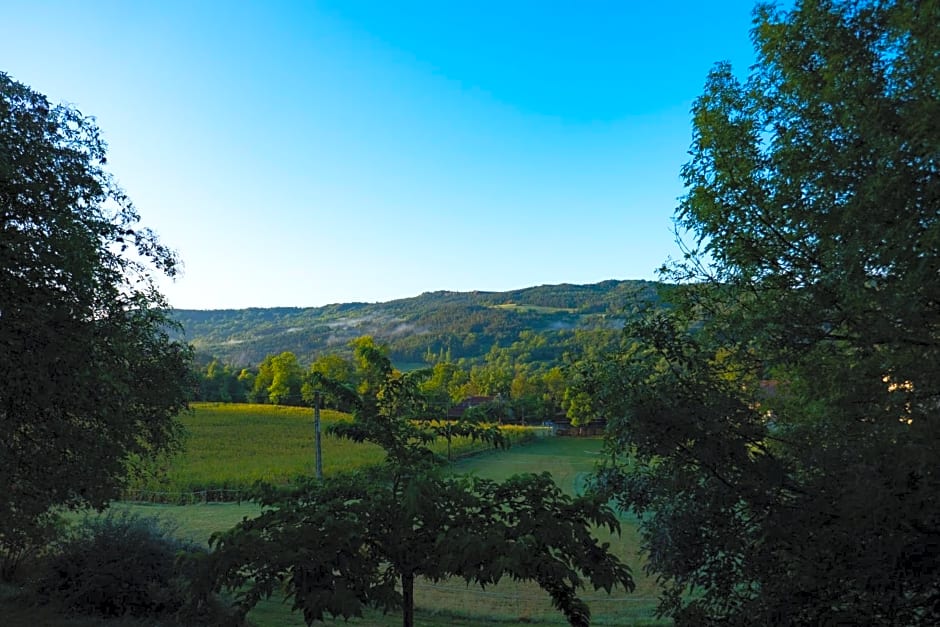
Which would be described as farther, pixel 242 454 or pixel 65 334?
pixel 242 454

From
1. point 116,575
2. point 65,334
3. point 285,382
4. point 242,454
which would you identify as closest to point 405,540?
point 65,334

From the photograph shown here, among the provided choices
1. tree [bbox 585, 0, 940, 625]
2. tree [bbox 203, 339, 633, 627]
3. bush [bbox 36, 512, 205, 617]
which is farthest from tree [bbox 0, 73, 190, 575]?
tree [bbox 585, 0, 940, 625]

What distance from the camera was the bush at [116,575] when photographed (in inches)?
395

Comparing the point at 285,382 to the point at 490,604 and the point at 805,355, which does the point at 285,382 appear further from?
the point at 805,355

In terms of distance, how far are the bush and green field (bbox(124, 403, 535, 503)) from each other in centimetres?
129

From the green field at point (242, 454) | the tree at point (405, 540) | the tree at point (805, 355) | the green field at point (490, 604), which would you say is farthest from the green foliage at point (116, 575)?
the tree at point (805, 355)

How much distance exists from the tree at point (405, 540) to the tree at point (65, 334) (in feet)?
11.7

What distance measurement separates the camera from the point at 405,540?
6090mm

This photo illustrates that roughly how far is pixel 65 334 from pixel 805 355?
9.11 metres

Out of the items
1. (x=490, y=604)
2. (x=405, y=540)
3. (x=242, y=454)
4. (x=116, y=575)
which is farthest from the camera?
(x=242, y=454)

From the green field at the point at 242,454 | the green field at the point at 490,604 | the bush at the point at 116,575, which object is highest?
Result: the bush at the point at 116,575

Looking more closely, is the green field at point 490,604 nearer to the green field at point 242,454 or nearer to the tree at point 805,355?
the tree at point 805,355

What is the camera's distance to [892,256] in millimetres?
5102

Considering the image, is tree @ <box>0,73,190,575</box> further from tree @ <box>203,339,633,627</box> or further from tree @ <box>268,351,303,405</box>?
tree @ <box>268,351,303,405</box>
